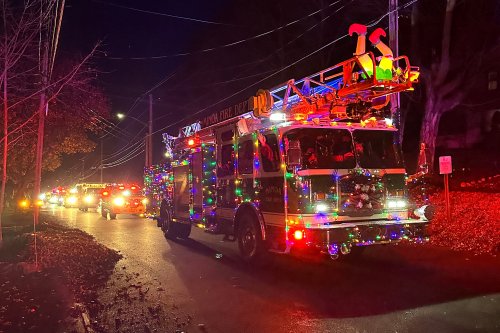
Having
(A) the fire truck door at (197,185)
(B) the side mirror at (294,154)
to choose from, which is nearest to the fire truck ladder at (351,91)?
(B) the side mirror at (294,154)

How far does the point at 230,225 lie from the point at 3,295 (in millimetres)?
4536

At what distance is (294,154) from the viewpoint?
25.9ft

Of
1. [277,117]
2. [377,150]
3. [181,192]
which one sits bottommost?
[181,192]

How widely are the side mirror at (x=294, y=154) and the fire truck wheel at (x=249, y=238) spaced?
5.97 feet

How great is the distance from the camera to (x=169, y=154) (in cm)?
1431

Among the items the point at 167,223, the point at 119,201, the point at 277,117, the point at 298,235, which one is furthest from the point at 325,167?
the point at 119,201

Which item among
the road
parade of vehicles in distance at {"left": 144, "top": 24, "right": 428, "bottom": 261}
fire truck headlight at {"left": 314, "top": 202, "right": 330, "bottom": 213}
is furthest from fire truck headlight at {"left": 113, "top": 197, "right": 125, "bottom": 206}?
fire truck headlight at {"left": 314, "top": 202, "right": 330, "bottom": 213}

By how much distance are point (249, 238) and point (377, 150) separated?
9.68 ft

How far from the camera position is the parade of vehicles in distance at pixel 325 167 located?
7770mm

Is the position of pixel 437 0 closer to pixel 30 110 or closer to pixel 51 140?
pixel 30 110

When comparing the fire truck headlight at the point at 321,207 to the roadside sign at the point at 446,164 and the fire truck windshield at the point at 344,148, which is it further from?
the roadside sign at the point at 446,164

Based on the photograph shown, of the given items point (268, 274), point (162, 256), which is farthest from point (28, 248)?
point (268, 274)

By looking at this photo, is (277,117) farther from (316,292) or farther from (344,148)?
(316,292)

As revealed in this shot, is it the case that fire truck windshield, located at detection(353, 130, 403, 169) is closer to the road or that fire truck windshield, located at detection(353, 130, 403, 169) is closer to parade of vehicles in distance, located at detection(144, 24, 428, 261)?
parade of vehicles in distance, located at detection(144, 24, 428, 261)
